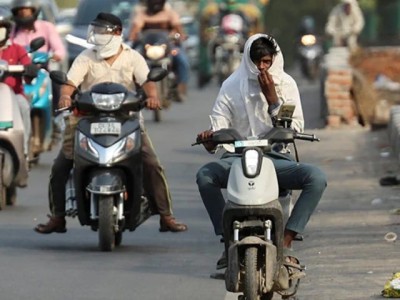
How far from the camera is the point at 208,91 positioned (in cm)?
3759

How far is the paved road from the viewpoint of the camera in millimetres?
10766

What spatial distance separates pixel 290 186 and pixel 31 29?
9414 millimetres

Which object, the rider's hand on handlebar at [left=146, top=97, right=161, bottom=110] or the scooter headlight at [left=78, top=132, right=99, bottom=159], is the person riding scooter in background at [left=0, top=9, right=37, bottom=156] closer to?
the rider's hand on handlebar at [left=146, top=97, right=161, bottom=110]

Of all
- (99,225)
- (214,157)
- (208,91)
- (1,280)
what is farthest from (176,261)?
(208,91)

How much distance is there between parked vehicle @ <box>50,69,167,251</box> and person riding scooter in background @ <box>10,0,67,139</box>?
5644mm

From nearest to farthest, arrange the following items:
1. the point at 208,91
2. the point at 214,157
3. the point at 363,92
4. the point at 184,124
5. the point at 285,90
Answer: the point at 285,90 < the point at 214,157 < the point at 363,92 < the point at 184,124 < the point at 208,91

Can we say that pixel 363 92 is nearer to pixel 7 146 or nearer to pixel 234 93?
pixel 7 146

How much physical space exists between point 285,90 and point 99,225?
263 centimetres

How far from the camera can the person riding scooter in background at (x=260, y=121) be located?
9867 millimetres

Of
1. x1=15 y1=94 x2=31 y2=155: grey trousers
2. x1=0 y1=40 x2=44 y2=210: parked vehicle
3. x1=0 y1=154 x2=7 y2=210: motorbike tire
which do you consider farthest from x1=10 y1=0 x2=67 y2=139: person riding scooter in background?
x1=0 y1=154 x2=7 y2=210: motorbike tire

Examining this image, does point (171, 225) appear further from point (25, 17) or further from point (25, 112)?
point (25, 17)

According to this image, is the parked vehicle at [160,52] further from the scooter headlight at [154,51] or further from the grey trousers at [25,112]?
the grey trousers at [25,112]

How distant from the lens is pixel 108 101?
12.6m

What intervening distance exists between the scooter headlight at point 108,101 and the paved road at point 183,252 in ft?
3.47
